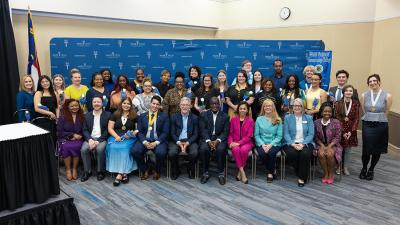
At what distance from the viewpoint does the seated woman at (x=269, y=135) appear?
14.6 ft

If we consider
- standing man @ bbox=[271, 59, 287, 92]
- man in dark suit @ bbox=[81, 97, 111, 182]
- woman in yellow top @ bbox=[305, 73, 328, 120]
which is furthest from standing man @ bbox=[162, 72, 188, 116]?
woman in yellow top @ bbox=[305, 73, 328, 120]

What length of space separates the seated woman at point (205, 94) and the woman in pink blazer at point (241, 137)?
0.58 metres

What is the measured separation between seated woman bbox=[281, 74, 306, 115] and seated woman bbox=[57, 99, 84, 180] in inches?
117

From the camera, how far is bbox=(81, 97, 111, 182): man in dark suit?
446 cm

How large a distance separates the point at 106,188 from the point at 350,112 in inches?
136

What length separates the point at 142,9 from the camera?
758cm

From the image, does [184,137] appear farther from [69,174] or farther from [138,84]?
[69,174]

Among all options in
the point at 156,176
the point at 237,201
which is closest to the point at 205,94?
the point at 156,176

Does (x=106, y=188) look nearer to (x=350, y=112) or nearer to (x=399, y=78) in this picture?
(x=350, y=112)

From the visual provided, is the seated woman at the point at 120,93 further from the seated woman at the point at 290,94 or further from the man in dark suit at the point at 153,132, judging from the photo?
the seated woman at the point at 290,94

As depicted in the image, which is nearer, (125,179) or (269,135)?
(125,179)

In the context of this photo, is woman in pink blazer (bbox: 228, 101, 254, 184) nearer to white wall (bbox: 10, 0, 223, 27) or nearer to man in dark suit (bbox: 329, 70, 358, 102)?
man in dark suit (bbox: 329, 70, 358, 102)

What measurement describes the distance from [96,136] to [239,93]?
2.21 metres

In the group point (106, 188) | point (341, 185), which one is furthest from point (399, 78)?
point (106, 188)
